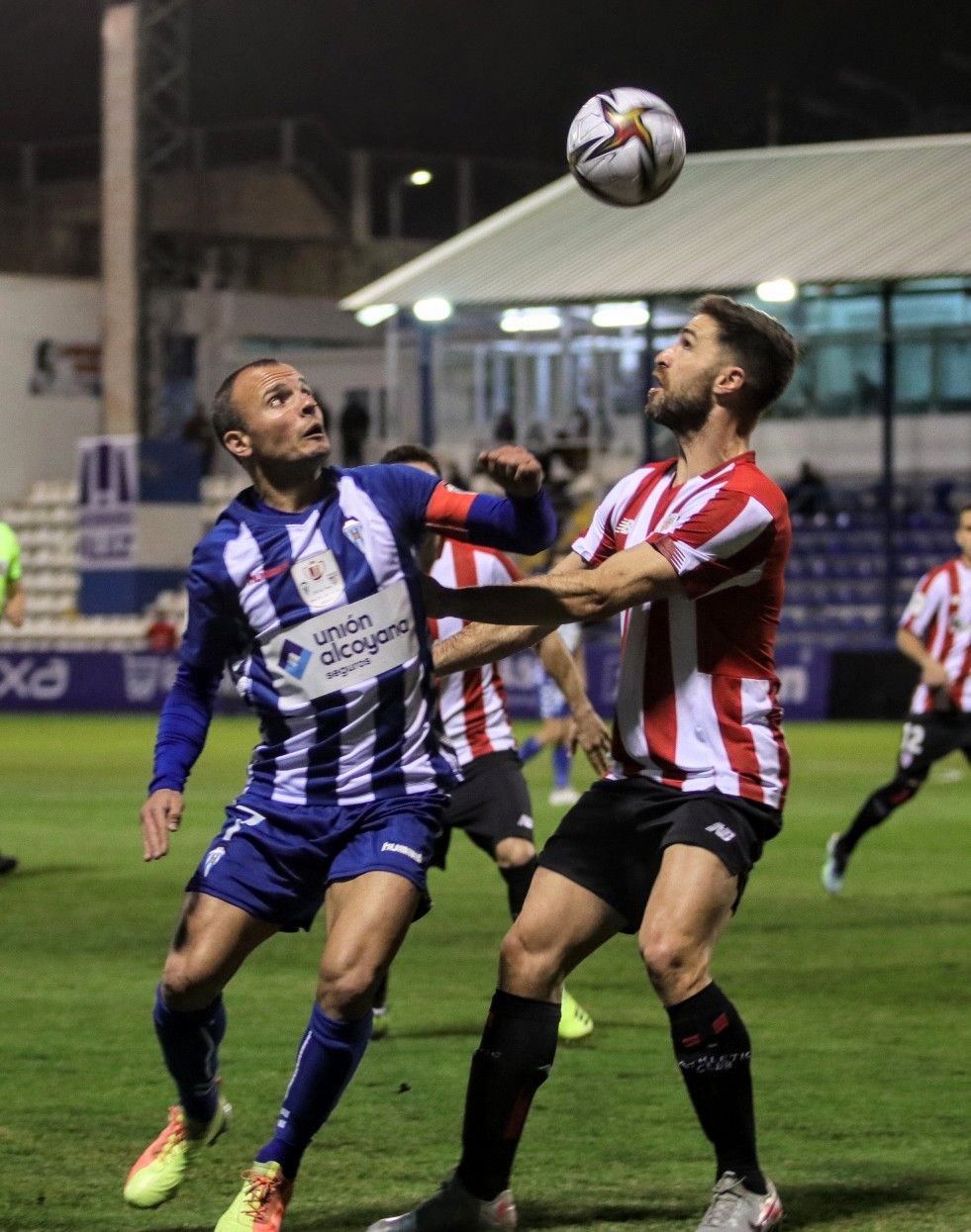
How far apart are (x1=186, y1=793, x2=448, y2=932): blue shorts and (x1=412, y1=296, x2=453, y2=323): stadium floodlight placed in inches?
1086

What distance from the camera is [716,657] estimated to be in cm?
515

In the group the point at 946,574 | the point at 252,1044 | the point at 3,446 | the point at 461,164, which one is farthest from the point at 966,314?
the point at 252,1044

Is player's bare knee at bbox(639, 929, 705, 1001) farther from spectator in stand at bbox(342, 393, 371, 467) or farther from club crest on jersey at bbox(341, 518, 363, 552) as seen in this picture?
spectator in stand at bbox(342, 393, 371, 467)

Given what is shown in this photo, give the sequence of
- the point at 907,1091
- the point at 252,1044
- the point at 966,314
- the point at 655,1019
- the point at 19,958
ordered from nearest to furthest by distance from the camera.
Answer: the point at 907,1091 < the point at 252,1044 < the point at 655,1019 < the point at 19,958 < the point at 966,314

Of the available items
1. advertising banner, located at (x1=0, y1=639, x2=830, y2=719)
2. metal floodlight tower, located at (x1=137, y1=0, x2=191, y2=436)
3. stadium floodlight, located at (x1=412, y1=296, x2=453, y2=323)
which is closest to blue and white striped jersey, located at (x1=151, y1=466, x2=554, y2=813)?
advertising banner, located at (x1=0, y1=639, x2=830, y2=719)

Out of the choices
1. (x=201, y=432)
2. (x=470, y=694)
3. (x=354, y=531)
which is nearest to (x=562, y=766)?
(x=470, y=694)

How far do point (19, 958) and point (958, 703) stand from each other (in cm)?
539

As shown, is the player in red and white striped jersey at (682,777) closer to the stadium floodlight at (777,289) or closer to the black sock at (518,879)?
the black sock at (518,879)

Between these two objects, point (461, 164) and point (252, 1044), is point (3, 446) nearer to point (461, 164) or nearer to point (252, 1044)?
point (461, 164)

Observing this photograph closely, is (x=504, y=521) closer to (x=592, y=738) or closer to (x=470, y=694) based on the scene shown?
(x=592, y=738)

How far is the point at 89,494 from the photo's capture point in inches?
1350

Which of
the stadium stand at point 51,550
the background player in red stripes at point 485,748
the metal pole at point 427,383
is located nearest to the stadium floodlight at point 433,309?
the metal pole at point 427,383

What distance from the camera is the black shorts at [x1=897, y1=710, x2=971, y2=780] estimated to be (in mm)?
11617

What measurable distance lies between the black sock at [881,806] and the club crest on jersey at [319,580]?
6865mm
